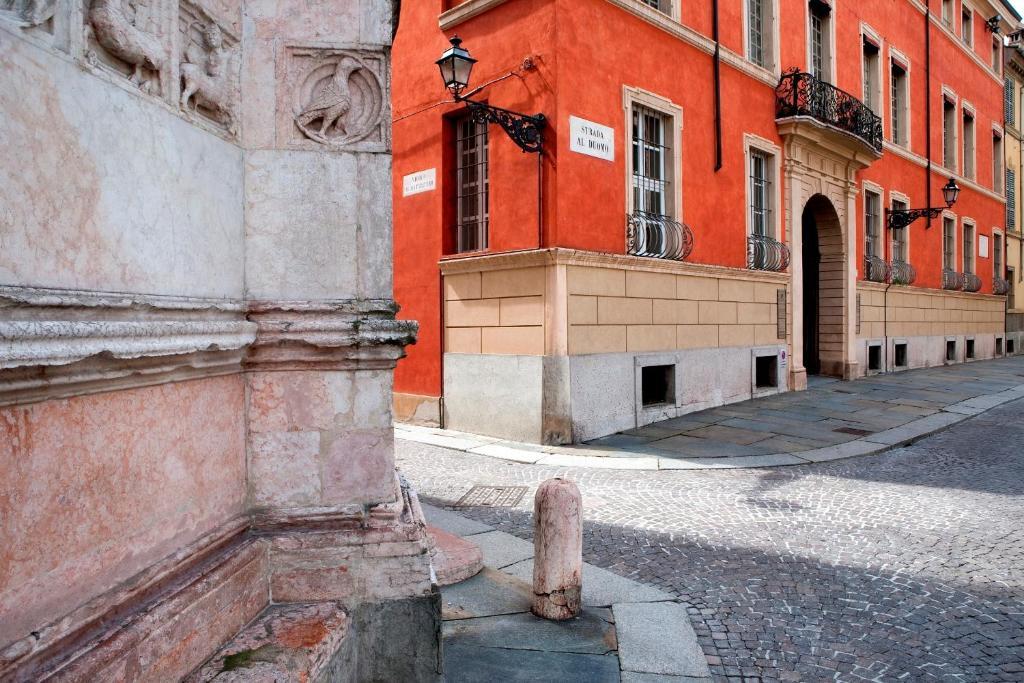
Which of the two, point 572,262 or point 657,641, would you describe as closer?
point 657,641

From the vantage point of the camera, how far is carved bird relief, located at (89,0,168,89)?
1.97 meters

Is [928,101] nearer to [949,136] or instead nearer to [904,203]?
[949,136]

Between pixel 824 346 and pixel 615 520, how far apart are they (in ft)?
42.8

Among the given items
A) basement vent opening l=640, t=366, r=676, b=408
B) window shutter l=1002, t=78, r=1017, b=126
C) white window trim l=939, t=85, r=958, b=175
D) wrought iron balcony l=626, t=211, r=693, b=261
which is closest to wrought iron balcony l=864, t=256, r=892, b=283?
white window trim l=939, t=85, r=958, b=175

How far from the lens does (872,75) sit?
18.0 m

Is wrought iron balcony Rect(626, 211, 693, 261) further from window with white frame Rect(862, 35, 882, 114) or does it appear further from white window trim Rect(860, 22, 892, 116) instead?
window with white frame Rect(862, 35, 882, 114)

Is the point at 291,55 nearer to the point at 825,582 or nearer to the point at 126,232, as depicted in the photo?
the point at 126,232

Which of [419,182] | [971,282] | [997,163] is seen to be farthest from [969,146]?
[419,182]

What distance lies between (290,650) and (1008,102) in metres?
34.6

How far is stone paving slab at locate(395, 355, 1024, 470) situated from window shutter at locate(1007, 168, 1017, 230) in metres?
17.2

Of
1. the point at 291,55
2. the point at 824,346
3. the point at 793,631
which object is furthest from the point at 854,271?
the point at 291,55

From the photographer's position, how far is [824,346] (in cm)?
1680

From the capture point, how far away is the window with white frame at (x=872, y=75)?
17750 mm

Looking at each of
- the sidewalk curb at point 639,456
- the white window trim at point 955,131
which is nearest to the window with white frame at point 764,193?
the sidewalk curb at point 639,456
